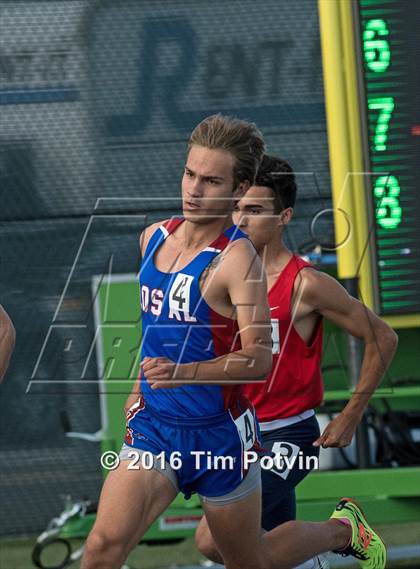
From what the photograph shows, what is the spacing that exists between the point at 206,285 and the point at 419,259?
6.91 feet

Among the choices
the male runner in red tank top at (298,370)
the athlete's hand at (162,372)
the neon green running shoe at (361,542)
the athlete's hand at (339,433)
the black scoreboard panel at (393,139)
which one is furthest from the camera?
the black scoreboard panel at (393,139)

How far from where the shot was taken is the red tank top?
517 cm

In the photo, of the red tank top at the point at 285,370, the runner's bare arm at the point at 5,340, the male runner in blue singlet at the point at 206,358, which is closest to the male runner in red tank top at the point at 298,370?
the red tank top at the point at 285,370

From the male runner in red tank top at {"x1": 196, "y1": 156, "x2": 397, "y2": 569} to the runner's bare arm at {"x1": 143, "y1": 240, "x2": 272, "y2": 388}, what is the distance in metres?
0.84

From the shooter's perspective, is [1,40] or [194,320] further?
[1,40]

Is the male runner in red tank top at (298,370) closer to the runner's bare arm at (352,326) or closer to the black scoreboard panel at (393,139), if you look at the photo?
the runner's bare arm at (352,326)

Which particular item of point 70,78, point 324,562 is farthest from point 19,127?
point 324,562

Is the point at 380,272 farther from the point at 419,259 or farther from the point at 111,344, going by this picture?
the point at 111,344

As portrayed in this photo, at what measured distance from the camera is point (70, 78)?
23.7ft

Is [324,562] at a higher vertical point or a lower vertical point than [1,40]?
lower

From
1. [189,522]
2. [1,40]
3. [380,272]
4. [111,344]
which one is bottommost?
[189,522]

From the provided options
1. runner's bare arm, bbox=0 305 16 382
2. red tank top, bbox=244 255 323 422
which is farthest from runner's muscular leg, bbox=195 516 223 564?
runner's bare arm, bbox=0 305 16 382

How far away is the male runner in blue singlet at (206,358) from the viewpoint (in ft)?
13.9

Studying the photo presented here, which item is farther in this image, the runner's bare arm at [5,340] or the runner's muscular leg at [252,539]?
the runner's muscular leg at [252,539]
